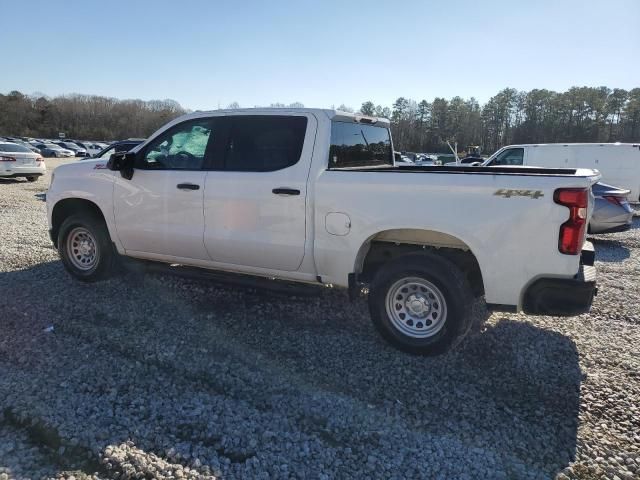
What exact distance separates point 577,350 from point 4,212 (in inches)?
482

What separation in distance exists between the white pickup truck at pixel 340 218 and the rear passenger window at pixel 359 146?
2cm

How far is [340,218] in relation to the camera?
13.5 feet

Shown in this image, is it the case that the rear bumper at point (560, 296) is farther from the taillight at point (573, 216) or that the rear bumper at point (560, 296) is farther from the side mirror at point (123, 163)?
the side mirror at point (123, 163)

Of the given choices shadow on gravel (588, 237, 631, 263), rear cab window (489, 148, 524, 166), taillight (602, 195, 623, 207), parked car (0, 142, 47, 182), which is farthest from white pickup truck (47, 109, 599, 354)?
parked car (0, 142, 47, 182)

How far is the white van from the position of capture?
14.6 metres

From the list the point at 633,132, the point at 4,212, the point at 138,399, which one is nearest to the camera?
the point at 138,399

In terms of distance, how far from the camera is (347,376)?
3723 mm

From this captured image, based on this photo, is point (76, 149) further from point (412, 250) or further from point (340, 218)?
point (412, 250)

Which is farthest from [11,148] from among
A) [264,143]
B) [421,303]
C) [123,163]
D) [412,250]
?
[421,303]

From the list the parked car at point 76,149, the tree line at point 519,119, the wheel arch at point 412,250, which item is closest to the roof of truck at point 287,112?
the wheel arch at point 412,250

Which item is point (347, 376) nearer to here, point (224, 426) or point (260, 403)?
point (260, 403)

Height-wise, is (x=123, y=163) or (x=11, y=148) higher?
(x=11, y=148)

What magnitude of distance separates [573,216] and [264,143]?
2.78 metres

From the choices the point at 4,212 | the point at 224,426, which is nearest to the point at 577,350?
the point at 224,426
